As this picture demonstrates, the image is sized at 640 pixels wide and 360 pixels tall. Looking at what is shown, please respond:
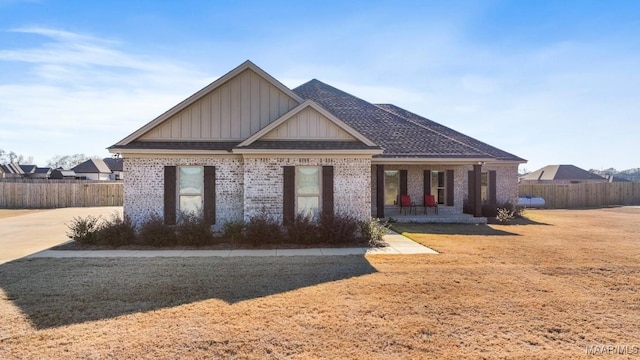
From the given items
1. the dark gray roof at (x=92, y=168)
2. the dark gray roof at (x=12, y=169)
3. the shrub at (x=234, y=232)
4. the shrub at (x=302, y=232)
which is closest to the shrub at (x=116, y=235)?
Result: the shrub at (x=234, y=232)

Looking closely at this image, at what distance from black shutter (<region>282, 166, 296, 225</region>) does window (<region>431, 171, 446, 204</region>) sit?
28.4 ft

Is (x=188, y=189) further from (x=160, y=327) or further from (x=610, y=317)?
(x=610, y=317)

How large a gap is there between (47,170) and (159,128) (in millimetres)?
72079

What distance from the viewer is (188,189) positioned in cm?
1228

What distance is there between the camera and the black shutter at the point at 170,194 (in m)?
12.0

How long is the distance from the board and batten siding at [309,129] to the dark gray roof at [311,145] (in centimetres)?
19

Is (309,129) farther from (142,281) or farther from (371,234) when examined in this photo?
(142,281)

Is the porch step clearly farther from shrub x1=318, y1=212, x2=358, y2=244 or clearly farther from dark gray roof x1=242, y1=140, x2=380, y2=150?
shrub x1=318, y1=212, x2=358, y2=244

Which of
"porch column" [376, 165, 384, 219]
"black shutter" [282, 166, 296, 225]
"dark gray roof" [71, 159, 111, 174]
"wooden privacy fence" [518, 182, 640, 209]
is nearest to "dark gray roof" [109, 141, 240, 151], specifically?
"black shutter" [282, 166, 296, 225]

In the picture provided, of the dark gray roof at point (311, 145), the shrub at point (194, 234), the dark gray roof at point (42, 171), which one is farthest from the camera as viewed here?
the dark gray roof at point (42, 171)

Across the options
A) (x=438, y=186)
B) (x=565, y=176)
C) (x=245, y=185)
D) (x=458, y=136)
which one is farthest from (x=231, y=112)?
(x=565, y=176)

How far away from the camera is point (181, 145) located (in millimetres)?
12375

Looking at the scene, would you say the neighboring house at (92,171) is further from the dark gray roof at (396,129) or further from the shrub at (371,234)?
the shrub at (371,234)

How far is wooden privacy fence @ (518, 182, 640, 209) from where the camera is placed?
2855cm
